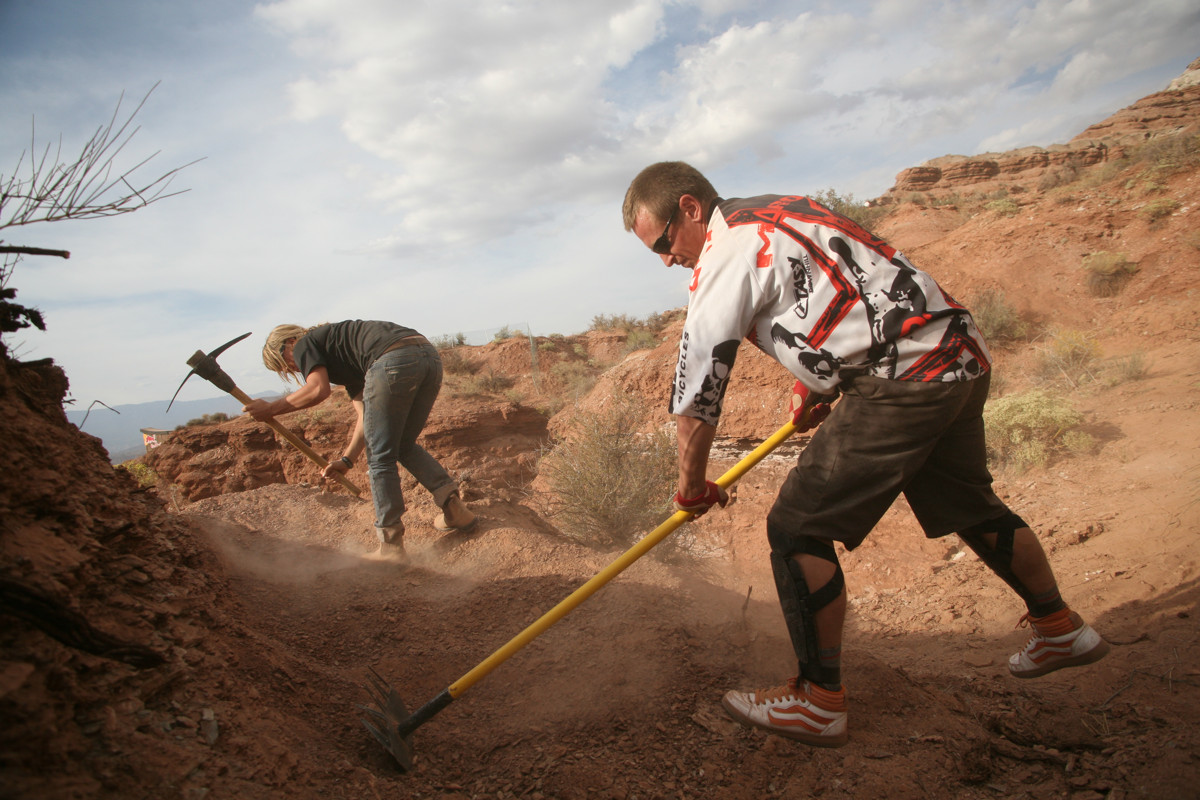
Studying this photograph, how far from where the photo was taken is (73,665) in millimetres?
1233

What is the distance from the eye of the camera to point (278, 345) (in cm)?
348

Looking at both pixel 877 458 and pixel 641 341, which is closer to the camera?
pixel 877 458

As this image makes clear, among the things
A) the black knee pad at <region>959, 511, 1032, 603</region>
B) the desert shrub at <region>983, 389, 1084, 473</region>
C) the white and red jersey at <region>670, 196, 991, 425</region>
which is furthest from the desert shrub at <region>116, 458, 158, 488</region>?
the desert shrub at <region>983, 389, 1084, 473</region>

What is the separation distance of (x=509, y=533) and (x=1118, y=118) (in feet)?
116

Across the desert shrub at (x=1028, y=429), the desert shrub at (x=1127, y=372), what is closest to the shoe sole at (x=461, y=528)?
the desert shrub at (x=1028, y=429)

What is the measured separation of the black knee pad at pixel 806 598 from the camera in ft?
5.99

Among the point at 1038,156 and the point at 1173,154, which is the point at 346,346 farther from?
the point at 1038,156

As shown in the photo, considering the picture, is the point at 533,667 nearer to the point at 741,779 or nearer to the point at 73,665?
the point at 741,779

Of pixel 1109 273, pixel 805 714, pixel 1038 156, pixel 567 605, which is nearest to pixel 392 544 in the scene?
pixel 567 605

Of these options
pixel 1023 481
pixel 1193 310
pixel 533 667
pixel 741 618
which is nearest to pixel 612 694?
pixel 533 667

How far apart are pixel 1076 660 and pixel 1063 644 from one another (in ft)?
0.23

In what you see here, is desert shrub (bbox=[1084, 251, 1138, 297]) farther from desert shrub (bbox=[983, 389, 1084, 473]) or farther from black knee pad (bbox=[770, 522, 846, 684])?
black knee pad (bbox=[770, 522, 846, 684])

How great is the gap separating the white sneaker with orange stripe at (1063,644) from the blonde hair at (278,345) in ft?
13.0

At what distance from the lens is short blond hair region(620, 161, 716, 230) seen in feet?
6.44
